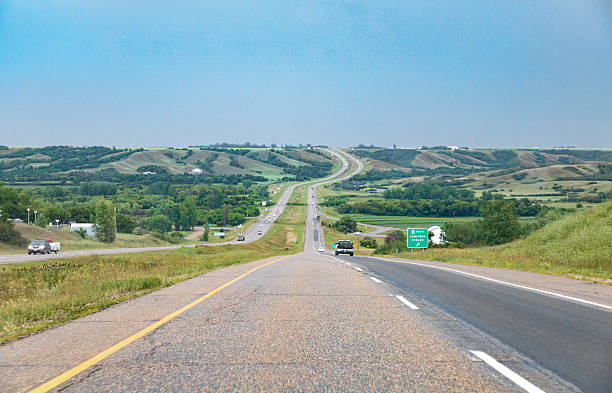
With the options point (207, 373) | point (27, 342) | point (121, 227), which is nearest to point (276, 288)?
point (27, 342)

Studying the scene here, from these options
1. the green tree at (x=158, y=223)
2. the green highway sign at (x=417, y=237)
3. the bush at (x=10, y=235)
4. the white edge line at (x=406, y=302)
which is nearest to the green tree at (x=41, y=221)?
the green tree at (x=158, y=223)

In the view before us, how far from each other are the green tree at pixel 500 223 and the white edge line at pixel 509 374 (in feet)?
321

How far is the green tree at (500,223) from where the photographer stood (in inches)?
3836

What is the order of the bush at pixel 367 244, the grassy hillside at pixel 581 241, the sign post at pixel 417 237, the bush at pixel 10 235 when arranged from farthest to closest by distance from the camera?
the bush at pixel 367 244, the bush at pixel 10 235, the sign post at pixel 417 237, the grassy hillside at pixel 581 241

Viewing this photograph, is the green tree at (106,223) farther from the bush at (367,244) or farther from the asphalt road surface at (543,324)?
the asphalt road surface at (543,324)

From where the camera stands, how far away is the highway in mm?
5207

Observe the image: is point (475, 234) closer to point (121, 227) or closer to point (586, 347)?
point (121, 227)

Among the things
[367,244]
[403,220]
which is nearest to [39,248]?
[367,244]

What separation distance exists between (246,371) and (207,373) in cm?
45

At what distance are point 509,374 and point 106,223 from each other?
4081 inches

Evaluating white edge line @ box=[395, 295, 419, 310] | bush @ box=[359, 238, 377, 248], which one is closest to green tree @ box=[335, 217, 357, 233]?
bush @ box=[359, 238, 377, 248]

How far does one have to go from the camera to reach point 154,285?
591 inches

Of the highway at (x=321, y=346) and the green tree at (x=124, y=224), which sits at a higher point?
the highway at (x=321, y=346)

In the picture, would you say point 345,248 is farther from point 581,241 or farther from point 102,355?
point 102,355
